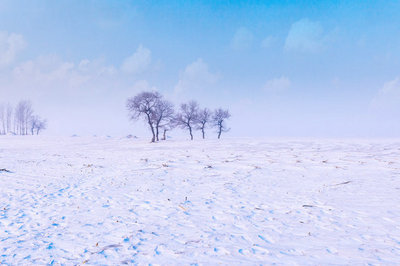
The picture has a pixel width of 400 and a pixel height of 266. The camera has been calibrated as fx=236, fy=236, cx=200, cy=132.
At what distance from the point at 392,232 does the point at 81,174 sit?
12741 mm

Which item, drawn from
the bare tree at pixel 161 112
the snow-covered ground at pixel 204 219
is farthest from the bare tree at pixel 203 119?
the snow-covered ground at pixel 204 219

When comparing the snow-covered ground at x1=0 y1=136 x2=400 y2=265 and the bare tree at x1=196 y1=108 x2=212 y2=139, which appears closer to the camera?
the snow-covered ground at x1=0 y1=136 x2=400 y2=265

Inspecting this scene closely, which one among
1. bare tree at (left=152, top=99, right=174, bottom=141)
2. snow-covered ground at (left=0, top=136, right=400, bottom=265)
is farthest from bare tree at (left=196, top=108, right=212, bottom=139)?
snow-covered ground at (left=0, top=136, right=400, bottom=265)

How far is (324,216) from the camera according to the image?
19.7ft

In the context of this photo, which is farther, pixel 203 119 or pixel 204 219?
pixel 203 119

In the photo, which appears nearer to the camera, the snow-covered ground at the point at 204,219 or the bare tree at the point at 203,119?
the snow-covered ground at the point at 204,219

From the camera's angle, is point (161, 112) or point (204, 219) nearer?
point (204, 219)

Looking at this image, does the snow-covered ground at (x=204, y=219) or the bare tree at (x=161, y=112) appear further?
the bare tree at (x=161, y=112)

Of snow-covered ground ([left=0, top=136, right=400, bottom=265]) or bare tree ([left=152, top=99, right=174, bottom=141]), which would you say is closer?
snow-covered ground ([left=0, top=136, right=400, bottom=265])

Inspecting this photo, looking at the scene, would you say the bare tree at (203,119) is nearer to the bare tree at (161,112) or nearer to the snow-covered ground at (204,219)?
the bare tree at (161,112)

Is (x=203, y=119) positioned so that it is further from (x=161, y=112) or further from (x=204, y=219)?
(x=204, y=219)

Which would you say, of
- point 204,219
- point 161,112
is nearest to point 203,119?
point 161,112

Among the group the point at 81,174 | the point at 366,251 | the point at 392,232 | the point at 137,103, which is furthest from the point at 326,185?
the point at 137,103

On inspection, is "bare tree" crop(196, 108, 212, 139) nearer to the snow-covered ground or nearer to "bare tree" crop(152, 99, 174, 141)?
"bare tree" crop(152, 99, 174, 141)
